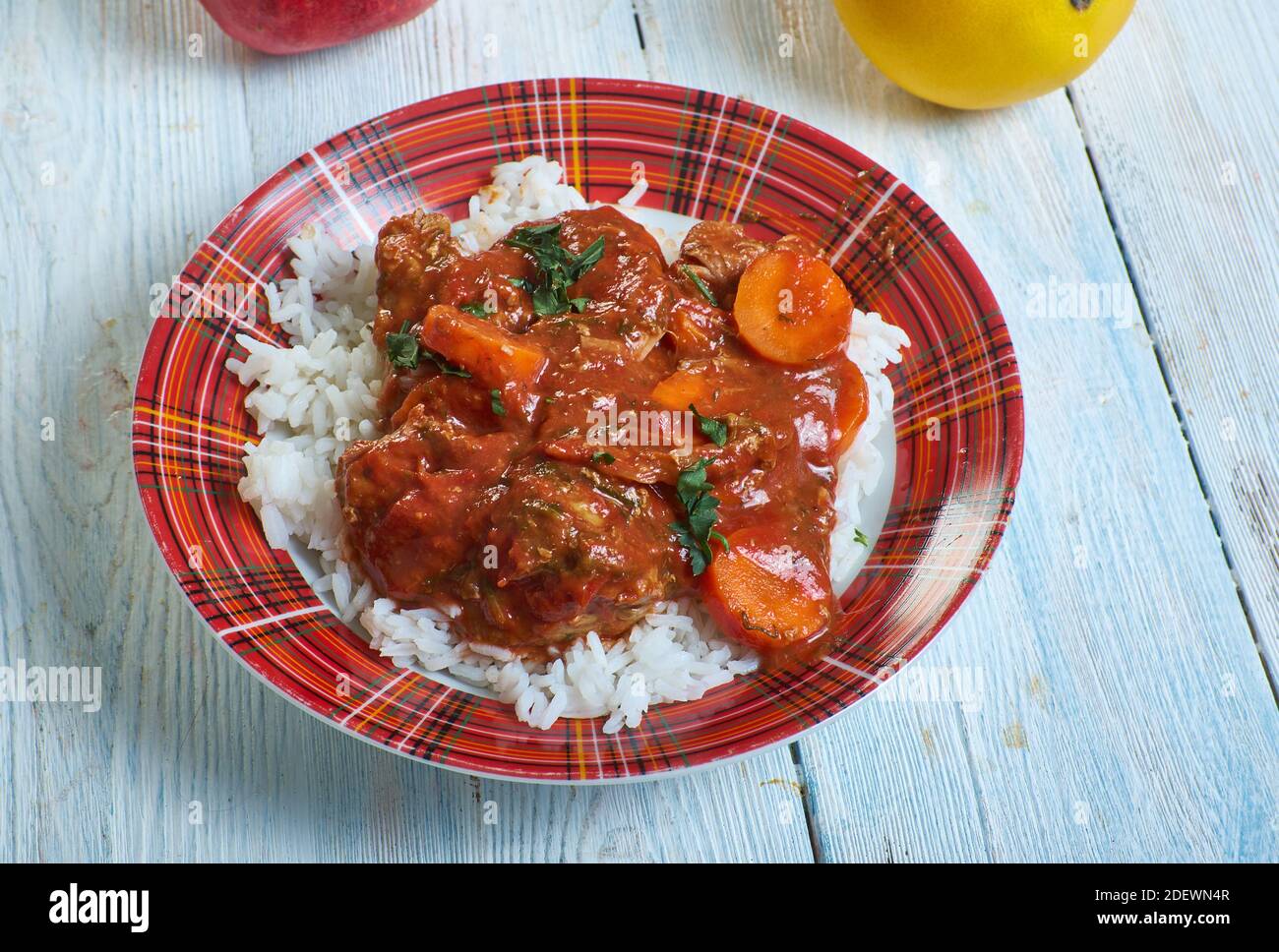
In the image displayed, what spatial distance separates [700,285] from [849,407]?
2.03 feet

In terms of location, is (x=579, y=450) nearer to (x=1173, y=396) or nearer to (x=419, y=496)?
(x=419, y=496)

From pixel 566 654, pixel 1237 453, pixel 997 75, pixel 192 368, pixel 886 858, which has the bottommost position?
pixel 886 858

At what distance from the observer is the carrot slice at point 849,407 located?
3.76m

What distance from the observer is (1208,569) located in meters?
4.18

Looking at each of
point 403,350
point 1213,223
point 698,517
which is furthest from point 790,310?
point 1213,223

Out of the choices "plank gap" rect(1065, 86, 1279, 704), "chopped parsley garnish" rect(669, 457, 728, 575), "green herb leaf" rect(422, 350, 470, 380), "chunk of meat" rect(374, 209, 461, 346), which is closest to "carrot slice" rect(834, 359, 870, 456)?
"chopped parsley garnish" rect(669, 457, 728, 575)

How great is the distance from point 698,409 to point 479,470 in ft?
2.21

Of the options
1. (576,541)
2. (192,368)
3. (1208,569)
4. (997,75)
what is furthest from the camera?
(997,75)

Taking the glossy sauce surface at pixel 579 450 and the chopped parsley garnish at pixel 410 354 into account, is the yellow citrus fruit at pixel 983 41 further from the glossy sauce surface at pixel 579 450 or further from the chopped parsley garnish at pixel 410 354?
the chopped parsley garnish at pixel 410 354

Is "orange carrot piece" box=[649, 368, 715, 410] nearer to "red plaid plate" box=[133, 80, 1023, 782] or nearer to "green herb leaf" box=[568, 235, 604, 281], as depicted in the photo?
"green herb leaf" box=[568, 235, 604, 281]

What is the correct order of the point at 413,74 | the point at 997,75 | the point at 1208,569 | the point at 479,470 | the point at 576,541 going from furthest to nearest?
the point at 413,74 → the point at 997,75 → the point at 1208,569 → the point at 479,470 → the point at 576,541

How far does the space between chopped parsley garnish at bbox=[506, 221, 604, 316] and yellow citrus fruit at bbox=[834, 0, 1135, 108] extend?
1.63 m
